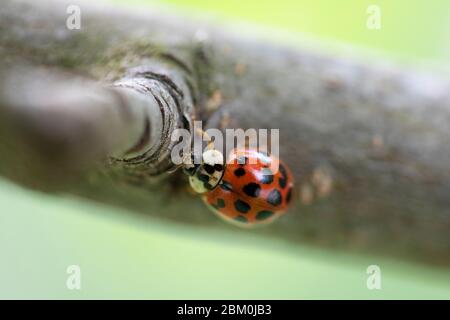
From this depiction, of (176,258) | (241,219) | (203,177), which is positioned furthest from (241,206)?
(176,258)

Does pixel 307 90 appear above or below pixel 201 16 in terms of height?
below

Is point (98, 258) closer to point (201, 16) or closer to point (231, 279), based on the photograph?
point (231, 279)

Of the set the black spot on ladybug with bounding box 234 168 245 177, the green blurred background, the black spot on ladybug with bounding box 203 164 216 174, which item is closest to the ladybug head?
the black spot on ladybug with bounding box 203 164 216 174

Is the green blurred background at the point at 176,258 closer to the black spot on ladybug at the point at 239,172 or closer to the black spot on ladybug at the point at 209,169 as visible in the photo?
the black spot on ladybug at the point at 239,172

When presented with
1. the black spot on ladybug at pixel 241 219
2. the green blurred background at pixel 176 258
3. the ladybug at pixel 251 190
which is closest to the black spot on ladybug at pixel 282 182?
the ladybug at pixel 251 190

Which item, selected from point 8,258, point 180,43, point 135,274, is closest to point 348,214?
point 180,43

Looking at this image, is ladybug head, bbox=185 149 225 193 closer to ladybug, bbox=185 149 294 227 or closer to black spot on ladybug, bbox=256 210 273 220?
ladybug, bbox=185 149 294 227
